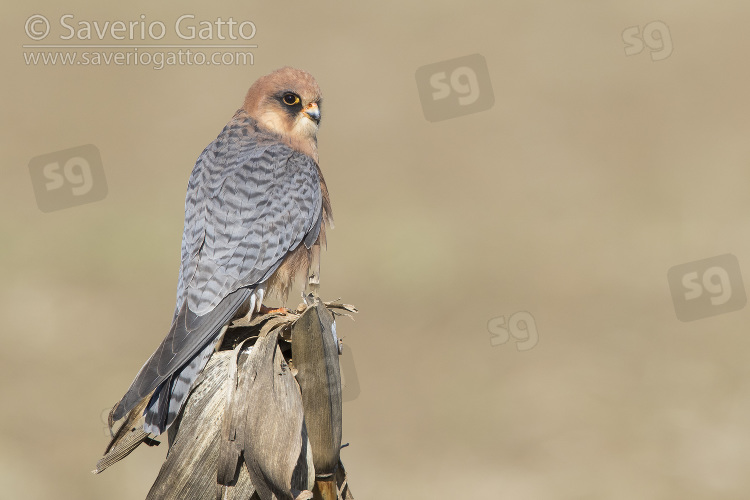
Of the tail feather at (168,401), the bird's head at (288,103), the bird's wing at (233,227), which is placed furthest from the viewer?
the bird's head at (288,103)

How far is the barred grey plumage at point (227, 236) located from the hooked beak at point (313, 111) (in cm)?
21

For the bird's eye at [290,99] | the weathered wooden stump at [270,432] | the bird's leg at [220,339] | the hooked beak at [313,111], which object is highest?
the bird's eye at [290,99]

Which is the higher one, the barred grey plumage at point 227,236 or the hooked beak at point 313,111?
the hooked beak at point 313,111

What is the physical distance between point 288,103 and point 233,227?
0.98m

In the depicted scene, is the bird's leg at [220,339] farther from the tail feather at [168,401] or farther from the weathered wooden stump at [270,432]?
the weathered wooden stump at [270,432]

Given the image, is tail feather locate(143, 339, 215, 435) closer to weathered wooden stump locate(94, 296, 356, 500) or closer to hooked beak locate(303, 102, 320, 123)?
weathered wooden stump locate(94, 296, 356, 500)

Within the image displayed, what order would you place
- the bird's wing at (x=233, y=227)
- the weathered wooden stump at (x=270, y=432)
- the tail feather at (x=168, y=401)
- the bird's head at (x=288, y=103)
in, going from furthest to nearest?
1. the bird's head at (x=288, y=103)
2. the bird's wing at (x=233, y=227)
3. the tail feather at (x=168, y=401)
4. the weathered wooden stump at (x=270, y=432)

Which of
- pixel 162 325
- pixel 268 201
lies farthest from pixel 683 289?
pixel 268 201

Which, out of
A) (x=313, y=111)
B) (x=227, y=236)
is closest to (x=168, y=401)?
(x=227, y=236)

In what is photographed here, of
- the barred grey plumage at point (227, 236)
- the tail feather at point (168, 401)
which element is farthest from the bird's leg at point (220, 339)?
the tail feather at point (168, 401)

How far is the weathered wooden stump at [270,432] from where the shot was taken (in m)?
2.63

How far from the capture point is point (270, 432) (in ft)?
8.70

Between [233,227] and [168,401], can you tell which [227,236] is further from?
[168,401]

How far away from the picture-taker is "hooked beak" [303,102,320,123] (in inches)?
180
